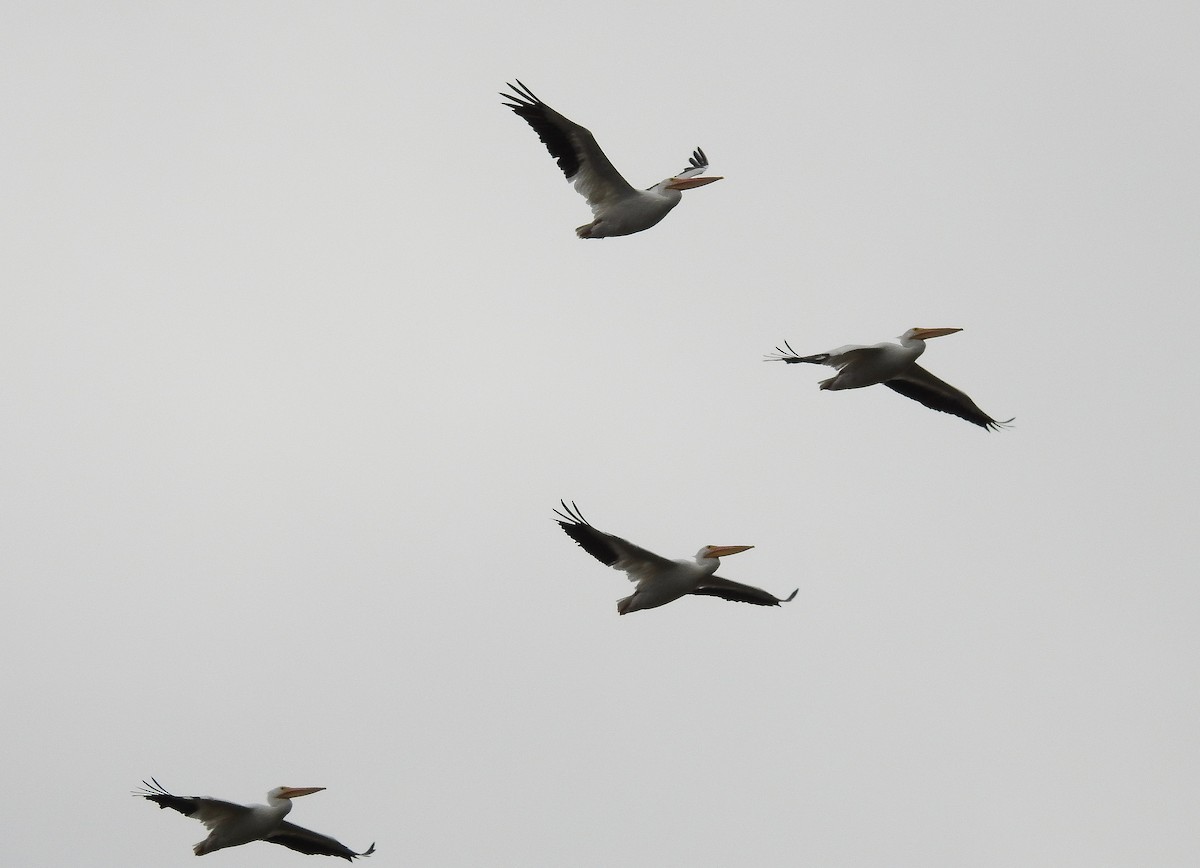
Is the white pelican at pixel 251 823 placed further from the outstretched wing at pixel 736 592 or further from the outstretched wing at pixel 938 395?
the outstretched wing at pixel 938 395

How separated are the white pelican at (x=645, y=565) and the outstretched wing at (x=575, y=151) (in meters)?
3.78

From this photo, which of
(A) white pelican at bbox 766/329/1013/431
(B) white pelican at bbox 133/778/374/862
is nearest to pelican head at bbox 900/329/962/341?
(A) white pelican at bbox 766/329/1013/431

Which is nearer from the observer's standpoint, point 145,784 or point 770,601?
point 145,784

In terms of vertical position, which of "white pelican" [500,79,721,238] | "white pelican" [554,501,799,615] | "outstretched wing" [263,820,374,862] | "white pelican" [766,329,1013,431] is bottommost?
"outstretched wing" [263,820,374,862]

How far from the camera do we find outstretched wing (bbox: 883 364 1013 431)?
742 inches

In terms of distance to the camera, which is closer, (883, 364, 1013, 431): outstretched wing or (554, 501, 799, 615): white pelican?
(554, 501, 799, 615): white pelican

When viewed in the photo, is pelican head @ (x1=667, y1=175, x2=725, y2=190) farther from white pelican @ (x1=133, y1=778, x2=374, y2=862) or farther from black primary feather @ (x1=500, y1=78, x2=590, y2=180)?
white pelican @ (x1=133, y1=778, x2=374, y2=862)

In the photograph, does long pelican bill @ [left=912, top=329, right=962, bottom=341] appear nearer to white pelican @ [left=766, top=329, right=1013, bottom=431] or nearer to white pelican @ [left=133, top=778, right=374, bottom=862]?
white pelican @ [left=766, top=329, right=1013, bottom=431]

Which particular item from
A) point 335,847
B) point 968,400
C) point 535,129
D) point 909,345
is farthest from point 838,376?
point 335,847

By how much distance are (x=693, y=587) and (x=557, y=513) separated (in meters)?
2.01

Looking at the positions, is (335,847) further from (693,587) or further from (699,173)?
(699,173)

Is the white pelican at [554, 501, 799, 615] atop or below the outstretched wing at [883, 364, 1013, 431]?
below

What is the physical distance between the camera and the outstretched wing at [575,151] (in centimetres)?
1736

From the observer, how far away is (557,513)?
16547mm
